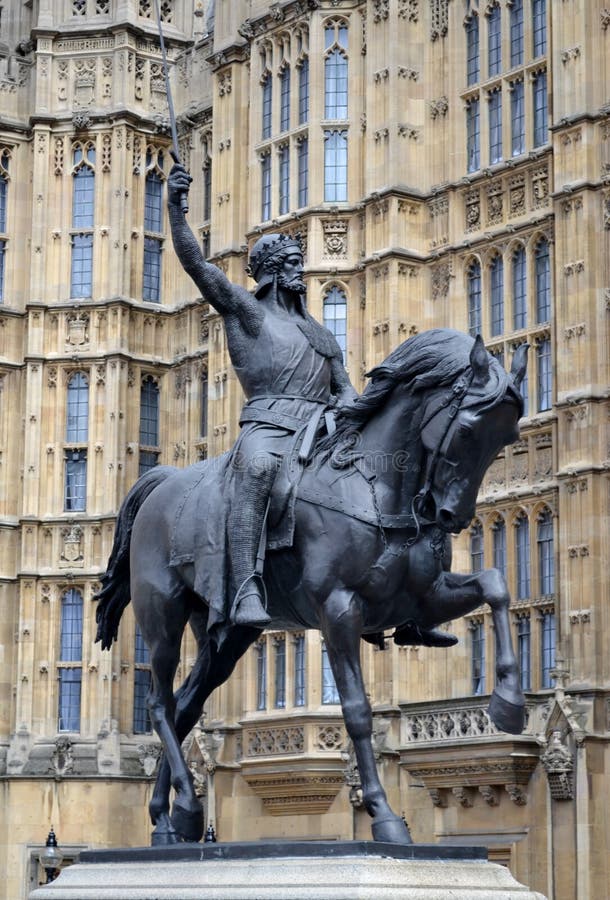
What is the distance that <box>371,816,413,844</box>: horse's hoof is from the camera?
8.55 metres

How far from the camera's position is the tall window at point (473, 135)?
30000 millimetres

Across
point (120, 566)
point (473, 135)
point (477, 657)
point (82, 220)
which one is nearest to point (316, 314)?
point (473, 135)

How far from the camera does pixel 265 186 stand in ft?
110

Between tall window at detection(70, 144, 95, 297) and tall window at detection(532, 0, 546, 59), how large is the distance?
11.9 m

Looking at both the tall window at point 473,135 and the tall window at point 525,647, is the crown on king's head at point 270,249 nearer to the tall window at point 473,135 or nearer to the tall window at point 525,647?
the tall window at point 525,647

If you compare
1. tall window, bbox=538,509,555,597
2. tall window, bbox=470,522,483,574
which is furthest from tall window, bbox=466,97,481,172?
tall window, bbox=538,509,555,597

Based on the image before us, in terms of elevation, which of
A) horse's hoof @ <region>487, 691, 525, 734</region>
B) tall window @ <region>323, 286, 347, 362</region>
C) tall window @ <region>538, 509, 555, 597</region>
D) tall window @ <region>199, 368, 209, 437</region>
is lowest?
horse's hoof @ <region>487, 691, 525, 734</region>

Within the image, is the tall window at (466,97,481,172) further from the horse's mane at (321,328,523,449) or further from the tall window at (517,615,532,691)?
the horse's mane at (321,328,523,449)

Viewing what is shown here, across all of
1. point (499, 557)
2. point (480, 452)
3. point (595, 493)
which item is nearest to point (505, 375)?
point (480, 452)

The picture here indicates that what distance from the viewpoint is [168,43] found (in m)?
37.5

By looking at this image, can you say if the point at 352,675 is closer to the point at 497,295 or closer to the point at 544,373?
the point at 544,373

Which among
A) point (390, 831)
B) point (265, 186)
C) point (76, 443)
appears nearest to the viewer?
Answer: point (390, 831)

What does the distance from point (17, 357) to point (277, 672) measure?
408 inches

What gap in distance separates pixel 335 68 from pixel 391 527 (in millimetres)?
24375
